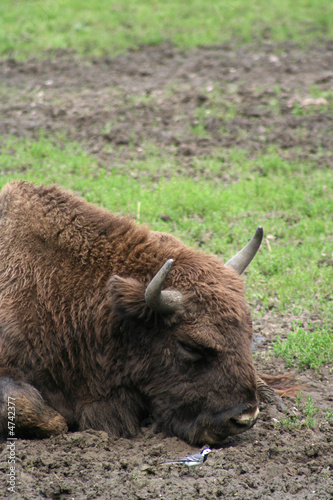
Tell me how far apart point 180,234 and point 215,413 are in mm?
3507

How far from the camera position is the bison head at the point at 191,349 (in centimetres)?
448

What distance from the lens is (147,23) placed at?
14273 mm

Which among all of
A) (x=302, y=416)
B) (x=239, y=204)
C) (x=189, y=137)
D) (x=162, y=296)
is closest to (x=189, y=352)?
(x=162, y=296)

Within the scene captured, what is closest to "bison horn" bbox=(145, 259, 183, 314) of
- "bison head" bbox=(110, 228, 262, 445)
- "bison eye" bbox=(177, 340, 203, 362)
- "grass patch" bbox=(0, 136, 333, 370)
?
"bison head" bbox=(110, 228, 262, 445)

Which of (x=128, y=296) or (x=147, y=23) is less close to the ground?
(x=147, y=23)

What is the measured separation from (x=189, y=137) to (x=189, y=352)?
19.7 ft

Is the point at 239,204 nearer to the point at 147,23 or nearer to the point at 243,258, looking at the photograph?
the point at 243,258

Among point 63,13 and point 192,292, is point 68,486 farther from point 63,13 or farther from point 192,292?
point 63,13

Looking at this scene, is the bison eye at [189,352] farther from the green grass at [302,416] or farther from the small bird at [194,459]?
the green grass at [302,416]

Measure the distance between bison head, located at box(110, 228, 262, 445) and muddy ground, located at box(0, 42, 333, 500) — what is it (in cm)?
24

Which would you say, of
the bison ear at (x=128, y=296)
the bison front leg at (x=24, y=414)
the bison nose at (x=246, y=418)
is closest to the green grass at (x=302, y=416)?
the bison nose at (x=246, y=418)

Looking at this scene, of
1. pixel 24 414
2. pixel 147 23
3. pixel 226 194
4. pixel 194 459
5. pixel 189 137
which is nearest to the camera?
pixel 194 459

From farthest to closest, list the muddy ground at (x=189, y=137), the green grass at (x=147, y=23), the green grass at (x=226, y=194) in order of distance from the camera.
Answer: the green grass at (x=147, y=23), the green grass at (x=226, y=194), the muddy ground at (x=189, y=137)

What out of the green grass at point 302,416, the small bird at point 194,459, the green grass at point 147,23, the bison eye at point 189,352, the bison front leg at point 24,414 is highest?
the green grass at point 147,23
